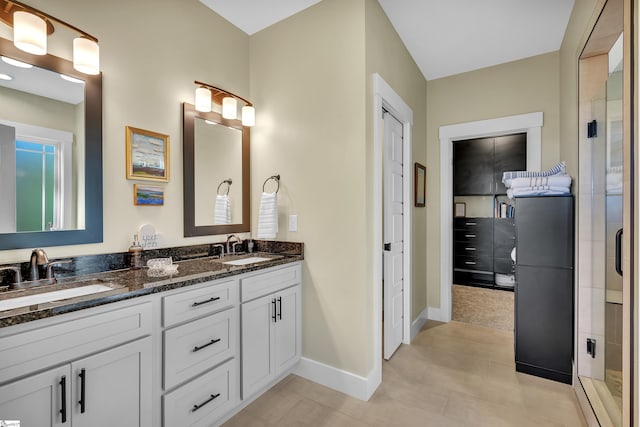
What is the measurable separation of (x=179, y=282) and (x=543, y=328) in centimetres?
265

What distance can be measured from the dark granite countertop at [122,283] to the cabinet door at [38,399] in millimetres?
222

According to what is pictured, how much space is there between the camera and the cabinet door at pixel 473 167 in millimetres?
4176

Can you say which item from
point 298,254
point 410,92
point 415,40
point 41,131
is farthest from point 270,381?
point 415,40

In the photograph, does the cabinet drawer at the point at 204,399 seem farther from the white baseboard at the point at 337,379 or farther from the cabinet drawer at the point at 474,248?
the cabinet drawer at the point at 474,248

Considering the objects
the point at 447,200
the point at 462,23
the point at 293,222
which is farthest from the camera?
the point at 447,200

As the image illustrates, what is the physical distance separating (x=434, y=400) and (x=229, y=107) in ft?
8.73

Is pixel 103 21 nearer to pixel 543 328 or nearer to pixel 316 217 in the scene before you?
pixel 316 217

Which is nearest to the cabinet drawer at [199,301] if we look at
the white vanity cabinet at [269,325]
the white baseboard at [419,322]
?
the white vanity cabinet at [269,325]

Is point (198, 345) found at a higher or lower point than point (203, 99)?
lower

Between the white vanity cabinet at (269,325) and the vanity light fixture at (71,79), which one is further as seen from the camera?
the white vanity cabinet at (269,325)

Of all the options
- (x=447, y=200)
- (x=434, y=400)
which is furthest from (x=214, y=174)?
(x=447, y=200)

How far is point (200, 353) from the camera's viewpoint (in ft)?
5.32

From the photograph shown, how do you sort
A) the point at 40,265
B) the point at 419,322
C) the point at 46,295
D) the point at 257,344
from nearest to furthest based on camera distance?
the point at 46,295 < the point at 40,265 < the point at 257,344 < the point at 419,322

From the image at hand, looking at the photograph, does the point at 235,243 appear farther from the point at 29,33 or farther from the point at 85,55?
the point at 29,33
